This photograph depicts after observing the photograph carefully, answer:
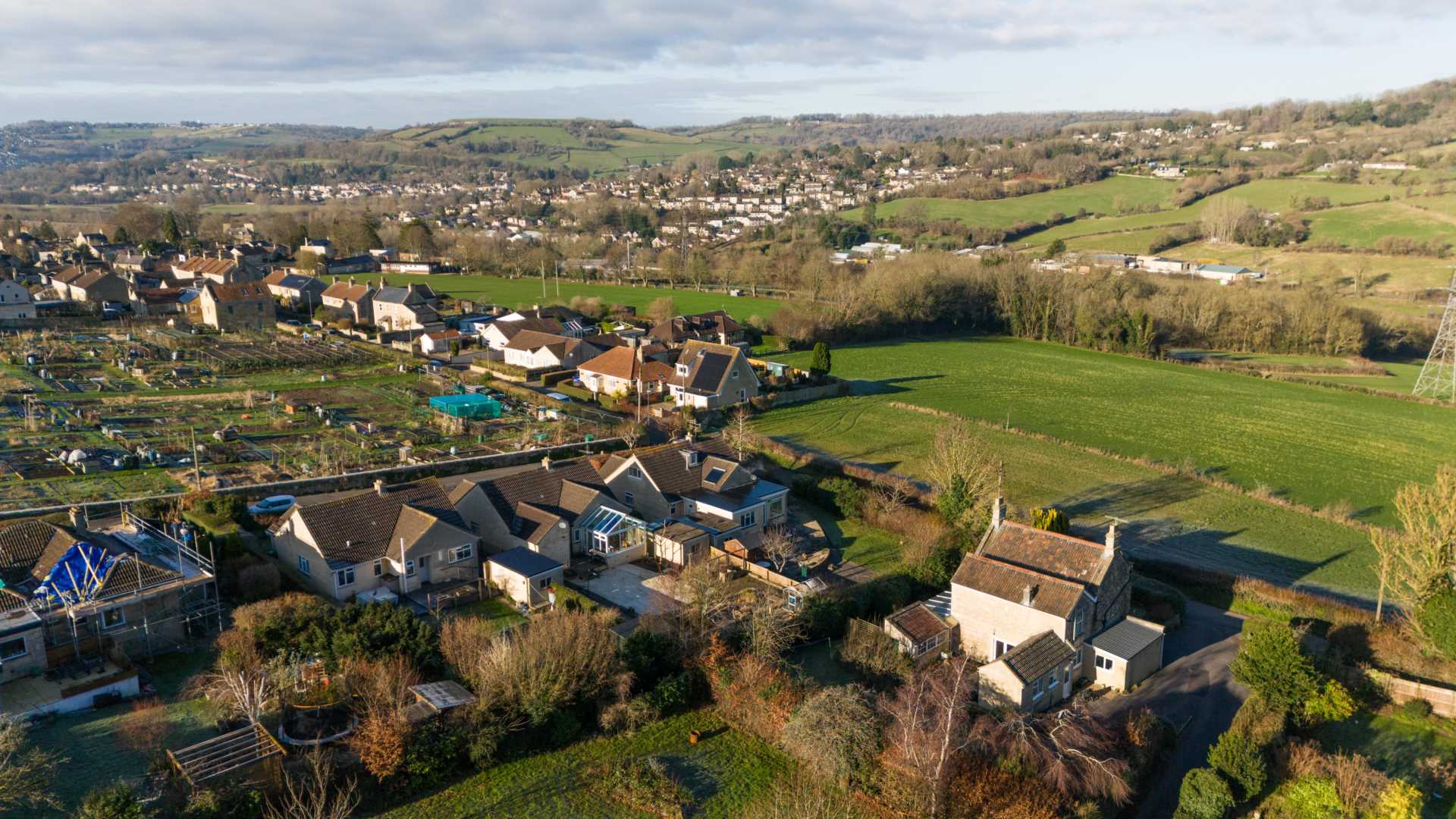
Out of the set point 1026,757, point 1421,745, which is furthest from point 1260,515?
point 1026,757

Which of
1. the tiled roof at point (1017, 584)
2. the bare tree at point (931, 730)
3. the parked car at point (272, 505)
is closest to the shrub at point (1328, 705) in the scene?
the tiled roof at point (1017, 584)

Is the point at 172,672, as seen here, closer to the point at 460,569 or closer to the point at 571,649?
the point at 460,569

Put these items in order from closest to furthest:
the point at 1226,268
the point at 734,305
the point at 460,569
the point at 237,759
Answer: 1. the point at 237,759
2. the point at 460,569
3. the point at 734,305
4. the point at 1226,268

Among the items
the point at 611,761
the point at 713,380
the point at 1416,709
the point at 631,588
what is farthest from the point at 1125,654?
the point at 713,380

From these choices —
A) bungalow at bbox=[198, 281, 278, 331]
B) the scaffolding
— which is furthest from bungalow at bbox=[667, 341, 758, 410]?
bungalow at bbox=[198, 281, 278, 331]

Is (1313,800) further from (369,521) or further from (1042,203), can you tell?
(1042,203)
